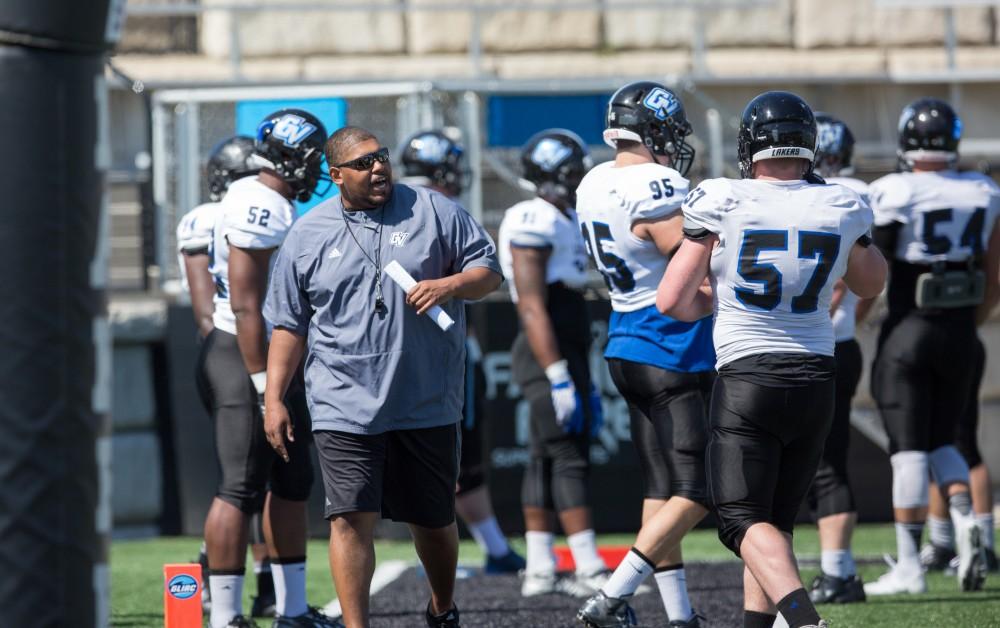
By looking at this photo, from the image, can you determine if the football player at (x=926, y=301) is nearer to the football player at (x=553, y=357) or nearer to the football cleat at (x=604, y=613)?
the football player at (x=553, y=357)

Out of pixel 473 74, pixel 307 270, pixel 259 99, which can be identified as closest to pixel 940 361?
pixel 307 270

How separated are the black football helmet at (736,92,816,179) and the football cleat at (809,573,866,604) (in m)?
2.38

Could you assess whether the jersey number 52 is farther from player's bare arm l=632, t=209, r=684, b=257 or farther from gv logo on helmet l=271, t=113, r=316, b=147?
gv logo on helmet l=271, t=113, r=316, b=147

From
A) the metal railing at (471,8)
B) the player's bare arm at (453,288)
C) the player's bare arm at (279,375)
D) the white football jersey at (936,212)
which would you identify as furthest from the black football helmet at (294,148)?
the metal railing at (471,8)

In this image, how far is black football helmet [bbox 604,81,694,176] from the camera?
5.28 m

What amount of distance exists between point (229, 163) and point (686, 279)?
2738 mm

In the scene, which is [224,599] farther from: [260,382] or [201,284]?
[201,284]

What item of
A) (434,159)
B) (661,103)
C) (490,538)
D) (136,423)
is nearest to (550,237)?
(434,159)

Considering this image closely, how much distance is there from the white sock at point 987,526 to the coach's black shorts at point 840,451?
1032 millimetres

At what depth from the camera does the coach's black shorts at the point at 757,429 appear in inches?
169

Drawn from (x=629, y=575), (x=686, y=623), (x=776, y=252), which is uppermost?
(x=776, y=252)

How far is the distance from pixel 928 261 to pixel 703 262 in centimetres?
266

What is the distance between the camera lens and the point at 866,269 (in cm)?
441

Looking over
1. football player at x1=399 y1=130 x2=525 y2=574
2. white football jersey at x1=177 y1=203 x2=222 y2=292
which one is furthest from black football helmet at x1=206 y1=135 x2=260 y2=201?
football player at x1=399 y1=130 x2=525 y2=574
